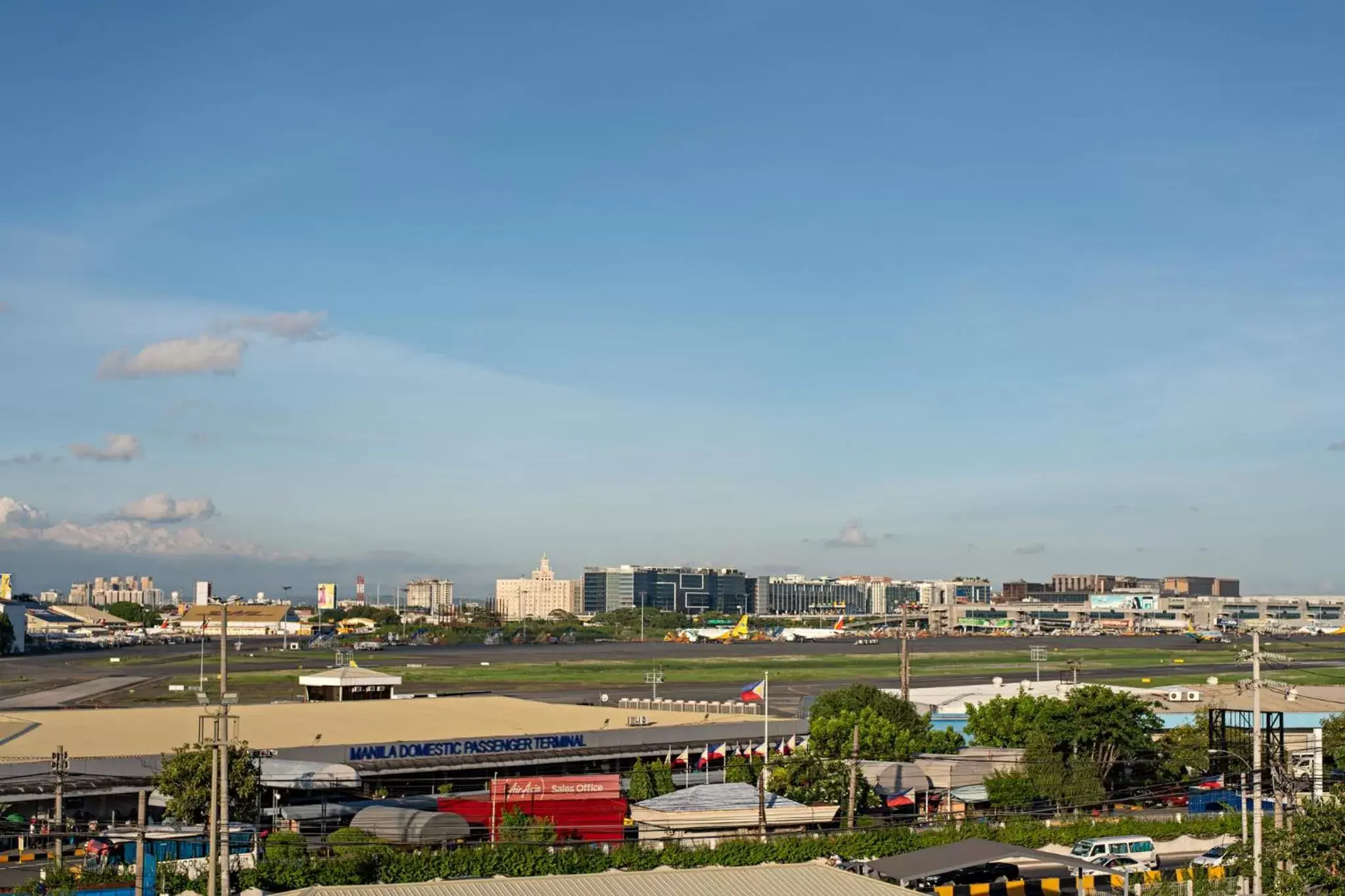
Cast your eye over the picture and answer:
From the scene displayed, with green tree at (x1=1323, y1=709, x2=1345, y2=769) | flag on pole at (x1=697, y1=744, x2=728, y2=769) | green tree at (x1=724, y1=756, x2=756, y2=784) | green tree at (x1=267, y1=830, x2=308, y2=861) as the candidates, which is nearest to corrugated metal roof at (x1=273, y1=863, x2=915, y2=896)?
green tree at (x1=267, y1=830, x2=308, y2=861)

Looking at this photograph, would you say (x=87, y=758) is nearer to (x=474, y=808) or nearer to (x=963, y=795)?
(x=474, y=808)

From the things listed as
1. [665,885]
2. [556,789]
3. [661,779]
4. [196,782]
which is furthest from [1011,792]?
[196,782]

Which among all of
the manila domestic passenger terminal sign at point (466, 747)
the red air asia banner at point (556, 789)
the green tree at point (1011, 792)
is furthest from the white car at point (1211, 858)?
the manila domestic passenger terminal sign at point (466, 747)

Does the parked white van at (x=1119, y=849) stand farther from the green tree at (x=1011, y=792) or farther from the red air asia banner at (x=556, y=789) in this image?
the red air asia banner at (x=556, y=789)

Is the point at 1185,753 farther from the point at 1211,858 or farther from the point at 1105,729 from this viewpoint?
the point at 1211,858

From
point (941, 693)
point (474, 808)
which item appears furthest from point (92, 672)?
point (474, 808)
